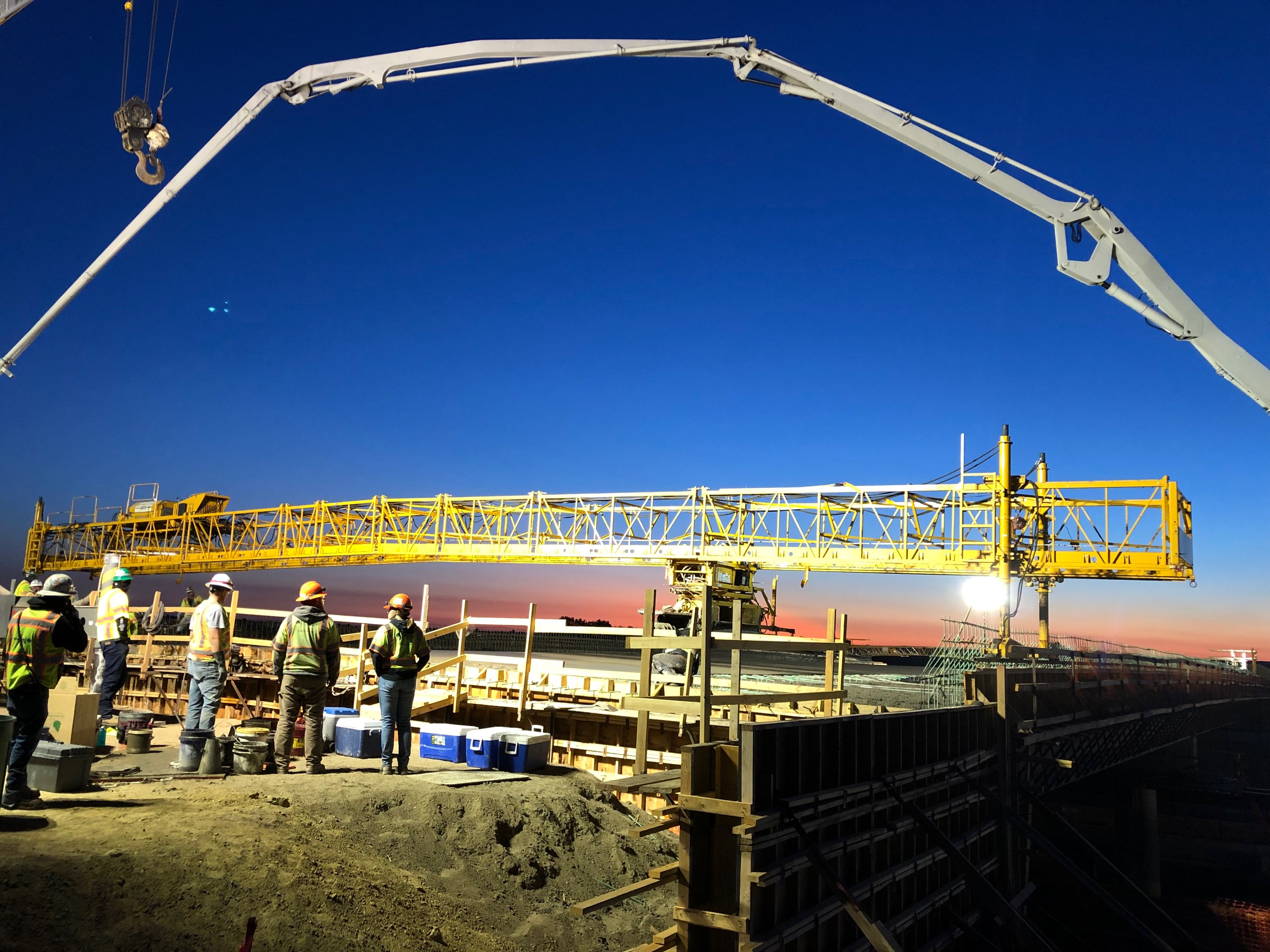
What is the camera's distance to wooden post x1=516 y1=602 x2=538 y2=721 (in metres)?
15.9

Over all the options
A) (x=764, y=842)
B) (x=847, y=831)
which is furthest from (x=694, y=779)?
(x=847, y=831)

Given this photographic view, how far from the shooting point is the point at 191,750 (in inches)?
439

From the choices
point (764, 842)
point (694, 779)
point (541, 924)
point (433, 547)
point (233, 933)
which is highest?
point (433, 547)

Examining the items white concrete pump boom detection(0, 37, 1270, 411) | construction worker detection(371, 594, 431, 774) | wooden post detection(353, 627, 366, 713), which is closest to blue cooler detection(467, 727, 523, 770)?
construction worker detection(371, 594, 431, 774)

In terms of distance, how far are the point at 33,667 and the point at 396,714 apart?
→ 4778 mm

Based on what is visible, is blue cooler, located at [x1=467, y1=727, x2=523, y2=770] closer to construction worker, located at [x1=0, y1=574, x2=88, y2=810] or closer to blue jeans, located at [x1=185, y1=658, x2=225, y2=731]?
blue jeans, located at [x1=185, y1=658, x2=225, y2=731]

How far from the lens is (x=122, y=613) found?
11188mm

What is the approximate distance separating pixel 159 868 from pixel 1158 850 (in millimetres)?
28357

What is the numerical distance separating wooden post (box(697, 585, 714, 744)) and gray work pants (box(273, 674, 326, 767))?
5.27 m

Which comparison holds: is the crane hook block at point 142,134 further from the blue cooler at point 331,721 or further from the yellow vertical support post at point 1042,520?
the yellow vertical support post at point 1042,520

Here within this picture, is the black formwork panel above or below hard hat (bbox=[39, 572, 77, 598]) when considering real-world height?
below

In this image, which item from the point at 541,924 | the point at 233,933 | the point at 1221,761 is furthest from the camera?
the point at 1221,761

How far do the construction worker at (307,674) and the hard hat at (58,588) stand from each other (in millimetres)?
3000

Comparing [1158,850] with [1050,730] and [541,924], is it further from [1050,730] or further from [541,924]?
[541,924]
